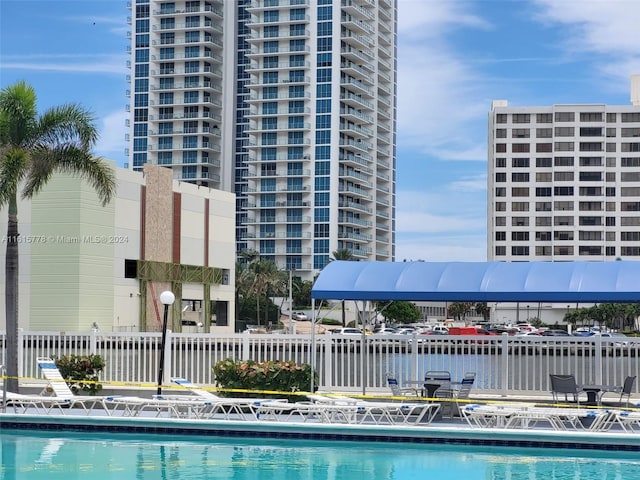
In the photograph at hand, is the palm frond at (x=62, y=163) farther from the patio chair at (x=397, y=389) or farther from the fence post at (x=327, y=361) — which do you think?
the patio chair at (x=397, y=389)

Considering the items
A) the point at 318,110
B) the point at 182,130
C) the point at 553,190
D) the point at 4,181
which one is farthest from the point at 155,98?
the point at 4,181

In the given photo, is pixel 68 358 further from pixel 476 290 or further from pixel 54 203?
pixel 54 203

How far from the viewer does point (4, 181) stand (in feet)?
71.5

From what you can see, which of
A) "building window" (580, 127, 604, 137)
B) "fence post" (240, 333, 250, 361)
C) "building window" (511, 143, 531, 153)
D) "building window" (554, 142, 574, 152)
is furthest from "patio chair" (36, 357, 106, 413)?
"building window" (580, 127, 604, 137)

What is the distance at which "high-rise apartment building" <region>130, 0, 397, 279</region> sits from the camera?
124 meters

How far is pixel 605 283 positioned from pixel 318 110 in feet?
350

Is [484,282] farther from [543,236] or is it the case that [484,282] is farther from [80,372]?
[543,236]

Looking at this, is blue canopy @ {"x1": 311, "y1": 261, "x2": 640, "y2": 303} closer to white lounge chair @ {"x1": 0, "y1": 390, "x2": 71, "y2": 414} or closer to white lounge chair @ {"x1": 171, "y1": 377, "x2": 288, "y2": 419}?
white lounge chair @ {"x1": 171, "y1": 377, "x2": 288, "y2": 419}

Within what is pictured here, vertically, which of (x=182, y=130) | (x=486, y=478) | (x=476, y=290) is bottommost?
(x=486, y=478)

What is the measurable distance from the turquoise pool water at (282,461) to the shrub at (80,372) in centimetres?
383

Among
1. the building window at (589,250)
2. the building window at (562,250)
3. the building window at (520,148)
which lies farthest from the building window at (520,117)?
the building window at (589,250)

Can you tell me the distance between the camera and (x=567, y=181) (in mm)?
127125

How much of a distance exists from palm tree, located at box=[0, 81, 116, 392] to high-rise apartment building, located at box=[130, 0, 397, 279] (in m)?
100

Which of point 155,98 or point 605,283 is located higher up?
point 155,98
